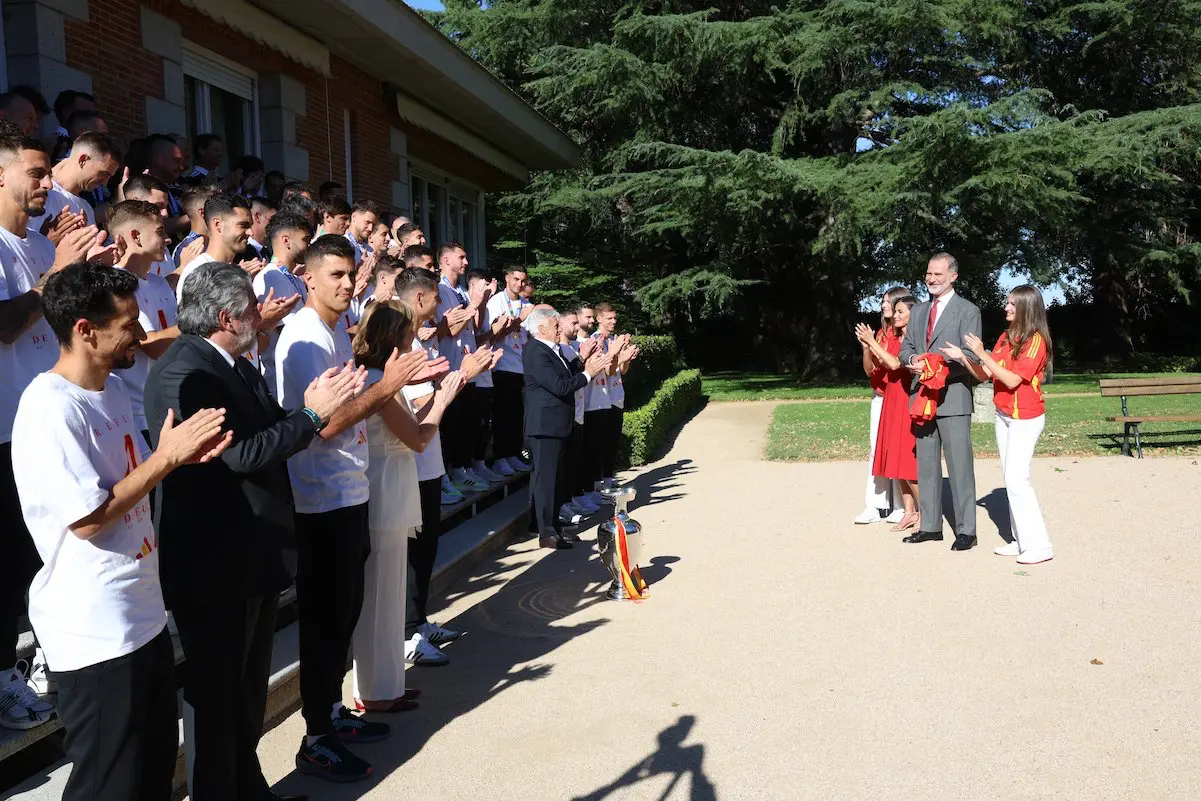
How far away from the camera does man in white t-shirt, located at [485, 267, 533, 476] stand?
10.7 metres

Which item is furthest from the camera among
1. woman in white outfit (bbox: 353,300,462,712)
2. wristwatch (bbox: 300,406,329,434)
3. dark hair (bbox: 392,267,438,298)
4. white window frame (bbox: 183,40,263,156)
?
white window frame (bbox: 183,40,263,156)

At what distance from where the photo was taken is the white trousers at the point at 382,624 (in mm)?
5098

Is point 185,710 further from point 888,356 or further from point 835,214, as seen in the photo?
point 835,214

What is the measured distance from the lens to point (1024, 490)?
8070 mm

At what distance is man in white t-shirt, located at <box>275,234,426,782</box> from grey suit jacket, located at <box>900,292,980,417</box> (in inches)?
224

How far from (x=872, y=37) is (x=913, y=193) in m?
4.19

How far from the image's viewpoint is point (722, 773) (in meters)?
4.46

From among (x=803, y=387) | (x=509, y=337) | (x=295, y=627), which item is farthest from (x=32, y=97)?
(x=803, y=387)

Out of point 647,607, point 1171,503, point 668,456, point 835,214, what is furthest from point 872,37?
point 647,607

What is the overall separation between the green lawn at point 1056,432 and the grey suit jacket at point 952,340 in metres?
5.16

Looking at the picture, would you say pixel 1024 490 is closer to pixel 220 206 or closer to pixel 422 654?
pixel 422 654

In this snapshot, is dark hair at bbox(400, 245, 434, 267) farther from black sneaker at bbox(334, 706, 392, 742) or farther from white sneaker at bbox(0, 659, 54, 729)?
white sneaker at bbox(0, 659, 54, 729)

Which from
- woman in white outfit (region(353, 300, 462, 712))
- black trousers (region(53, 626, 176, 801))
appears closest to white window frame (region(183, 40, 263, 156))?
woman in white outfit (region(353, 300, 462, 712))

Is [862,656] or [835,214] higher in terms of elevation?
[835,214]
